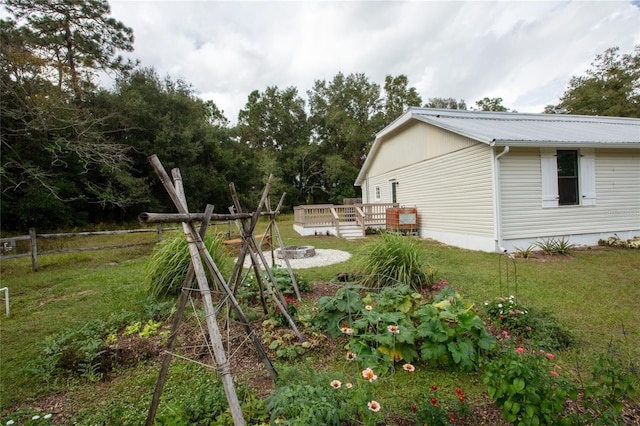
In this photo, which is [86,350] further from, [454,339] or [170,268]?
[454,339]

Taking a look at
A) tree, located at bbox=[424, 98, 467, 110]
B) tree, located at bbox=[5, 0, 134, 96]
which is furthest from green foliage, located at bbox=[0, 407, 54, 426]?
tree, located at bbox=[424, 98, 467, 110]

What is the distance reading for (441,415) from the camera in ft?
4.94

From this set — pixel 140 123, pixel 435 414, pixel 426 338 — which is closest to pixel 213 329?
pixel 435 414


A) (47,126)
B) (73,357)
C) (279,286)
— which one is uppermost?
(47,126)

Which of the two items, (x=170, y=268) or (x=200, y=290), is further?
(x=170, y=268)

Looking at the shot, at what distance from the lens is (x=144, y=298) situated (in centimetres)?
421

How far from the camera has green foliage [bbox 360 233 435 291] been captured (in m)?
4.11

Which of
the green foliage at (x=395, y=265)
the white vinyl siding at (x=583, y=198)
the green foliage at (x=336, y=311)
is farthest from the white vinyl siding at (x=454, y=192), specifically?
the green foliage at (x=336, y=311)

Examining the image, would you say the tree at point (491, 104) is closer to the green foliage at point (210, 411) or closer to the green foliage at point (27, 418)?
the green foliage at point (210, 411)

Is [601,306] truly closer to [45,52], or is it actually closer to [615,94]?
[45,52]

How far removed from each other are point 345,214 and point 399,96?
70.2 feet

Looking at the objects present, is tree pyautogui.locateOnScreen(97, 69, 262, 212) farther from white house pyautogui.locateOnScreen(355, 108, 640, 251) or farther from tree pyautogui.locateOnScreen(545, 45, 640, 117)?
tree pyautogui.locateOnScreen(545, 45, 640, 117)

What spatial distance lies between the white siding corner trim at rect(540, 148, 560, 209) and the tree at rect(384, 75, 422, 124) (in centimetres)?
2222

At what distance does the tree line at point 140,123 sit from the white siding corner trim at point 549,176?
11.3m
